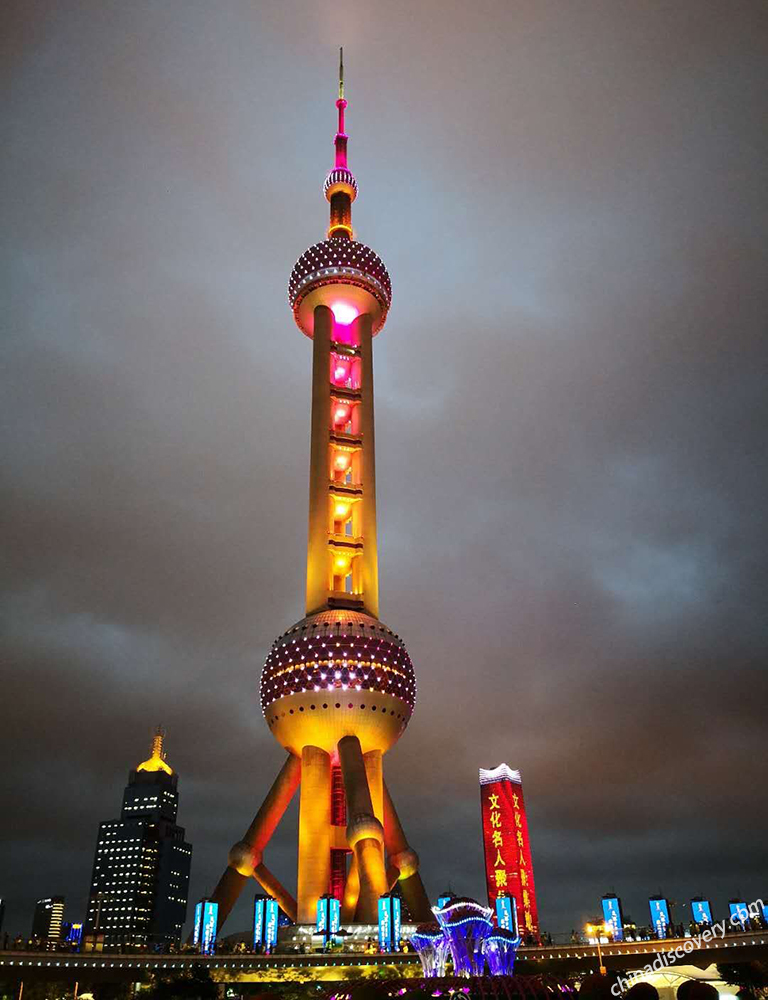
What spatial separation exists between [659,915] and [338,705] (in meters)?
23.9

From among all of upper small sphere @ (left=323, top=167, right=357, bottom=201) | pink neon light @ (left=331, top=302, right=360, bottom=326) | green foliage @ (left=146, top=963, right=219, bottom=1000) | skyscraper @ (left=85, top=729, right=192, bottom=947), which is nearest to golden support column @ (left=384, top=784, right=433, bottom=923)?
green foliage @ (left=146, top=963, right=219, bottom=1000)

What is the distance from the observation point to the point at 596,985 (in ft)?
86.9

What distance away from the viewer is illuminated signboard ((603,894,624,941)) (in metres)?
53.0

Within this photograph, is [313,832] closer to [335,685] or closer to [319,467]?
[335,685]

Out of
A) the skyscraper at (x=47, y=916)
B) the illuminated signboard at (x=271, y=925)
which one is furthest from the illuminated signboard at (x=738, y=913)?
the skyscraper at (x=47, y=916)

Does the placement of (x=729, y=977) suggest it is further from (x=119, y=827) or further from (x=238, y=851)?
(x=119, y=827)

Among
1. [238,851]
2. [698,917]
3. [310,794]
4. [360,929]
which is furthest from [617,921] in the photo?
[238,851]

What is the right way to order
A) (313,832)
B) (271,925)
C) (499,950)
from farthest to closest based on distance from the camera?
(313,832)
(271,925)
(499,950)

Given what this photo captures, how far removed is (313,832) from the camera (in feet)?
186

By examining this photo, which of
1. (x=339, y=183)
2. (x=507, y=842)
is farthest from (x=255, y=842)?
(x=339, y=183)

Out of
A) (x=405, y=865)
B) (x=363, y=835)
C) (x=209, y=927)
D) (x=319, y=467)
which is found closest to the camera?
(x=209, y=927)

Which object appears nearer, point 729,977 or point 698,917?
point 729,977

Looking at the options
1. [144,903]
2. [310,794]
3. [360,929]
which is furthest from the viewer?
[144,903]

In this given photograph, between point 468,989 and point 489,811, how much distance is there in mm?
43104
